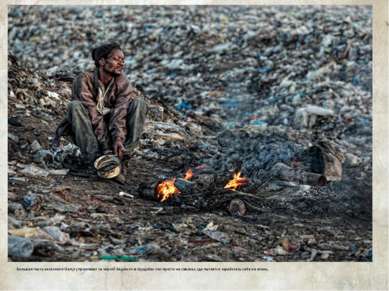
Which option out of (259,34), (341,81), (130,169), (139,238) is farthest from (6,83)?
(341,81)

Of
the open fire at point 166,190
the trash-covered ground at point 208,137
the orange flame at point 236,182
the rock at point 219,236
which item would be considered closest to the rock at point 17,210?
the trash-covered ground at point 208,137

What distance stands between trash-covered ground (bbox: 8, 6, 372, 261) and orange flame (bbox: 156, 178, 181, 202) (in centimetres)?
6

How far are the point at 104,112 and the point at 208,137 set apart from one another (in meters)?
1.19

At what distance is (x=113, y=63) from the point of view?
24.7ft

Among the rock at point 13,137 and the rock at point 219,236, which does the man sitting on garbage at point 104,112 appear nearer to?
the rock at point 13,137

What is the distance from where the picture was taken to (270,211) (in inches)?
296

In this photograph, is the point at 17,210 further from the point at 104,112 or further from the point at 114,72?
the point at 114,72

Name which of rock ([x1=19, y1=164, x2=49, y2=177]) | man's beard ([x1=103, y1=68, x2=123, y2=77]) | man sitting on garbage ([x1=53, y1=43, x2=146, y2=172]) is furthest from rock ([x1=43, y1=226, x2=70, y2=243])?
man's beard ([x1=103, y1=68, x2=123, y2=77])

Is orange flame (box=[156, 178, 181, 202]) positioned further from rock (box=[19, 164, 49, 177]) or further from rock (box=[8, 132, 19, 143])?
rock (box=[8, 132, 19, 143])

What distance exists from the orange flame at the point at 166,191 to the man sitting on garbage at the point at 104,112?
1.51ft

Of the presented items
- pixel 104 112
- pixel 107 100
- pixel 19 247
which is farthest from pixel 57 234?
pixel 107 100

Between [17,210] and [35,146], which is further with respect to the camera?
[35,146]

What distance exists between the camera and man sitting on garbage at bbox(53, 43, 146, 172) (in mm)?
7395

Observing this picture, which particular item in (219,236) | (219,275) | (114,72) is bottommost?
(219,275)
